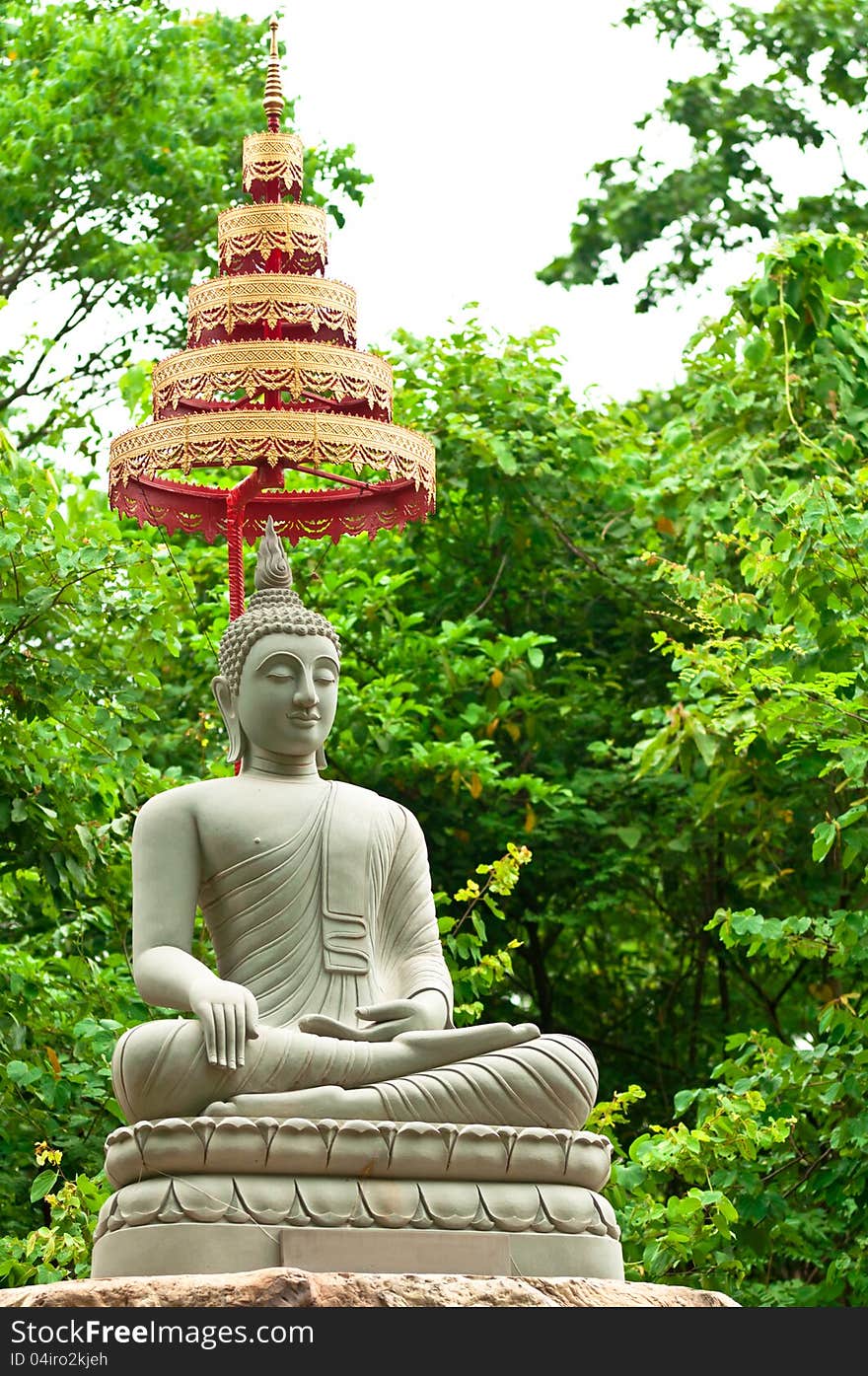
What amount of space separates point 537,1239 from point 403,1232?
1.37ft

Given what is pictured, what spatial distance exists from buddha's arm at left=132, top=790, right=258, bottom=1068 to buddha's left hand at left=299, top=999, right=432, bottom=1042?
0.20 m

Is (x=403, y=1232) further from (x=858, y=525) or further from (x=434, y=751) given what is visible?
(x=434, y=751)

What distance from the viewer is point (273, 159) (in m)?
8.67

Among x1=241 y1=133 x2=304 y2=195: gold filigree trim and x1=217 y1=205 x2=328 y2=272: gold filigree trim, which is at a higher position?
Answer: x1=241 y1=133 x2=304 y2=195: gold filigree trim

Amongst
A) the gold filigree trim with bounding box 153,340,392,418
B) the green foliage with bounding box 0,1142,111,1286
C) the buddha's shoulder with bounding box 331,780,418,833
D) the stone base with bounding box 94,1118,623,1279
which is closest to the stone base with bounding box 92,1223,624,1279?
the stone base with bounding box 94,1118,623,1279

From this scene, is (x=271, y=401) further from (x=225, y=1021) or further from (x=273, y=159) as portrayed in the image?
(x=225, y=1021)

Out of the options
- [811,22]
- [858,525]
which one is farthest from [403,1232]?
[811,22]

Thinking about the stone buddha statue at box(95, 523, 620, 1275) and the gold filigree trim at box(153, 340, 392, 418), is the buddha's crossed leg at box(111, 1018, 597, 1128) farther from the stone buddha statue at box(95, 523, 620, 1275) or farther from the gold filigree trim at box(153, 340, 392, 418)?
the gold filigree trim at box(153, 340, 392, 418)

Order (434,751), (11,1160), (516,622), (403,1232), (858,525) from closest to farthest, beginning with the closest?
(403,1232) → (858,525) → (11,1160) → (434,751) → (516,622)

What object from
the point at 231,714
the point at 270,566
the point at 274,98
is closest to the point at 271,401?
the point at 270,566

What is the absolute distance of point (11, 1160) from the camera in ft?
32.9

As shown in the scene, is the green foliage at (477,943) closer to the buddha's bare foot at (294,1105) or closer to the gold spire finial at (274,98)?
the buddha's bare foot at (294,1105)

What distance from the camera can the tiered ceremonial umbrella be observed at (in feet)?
26.5

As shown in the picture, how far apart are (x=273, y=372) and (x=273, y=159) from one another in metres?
1.18
